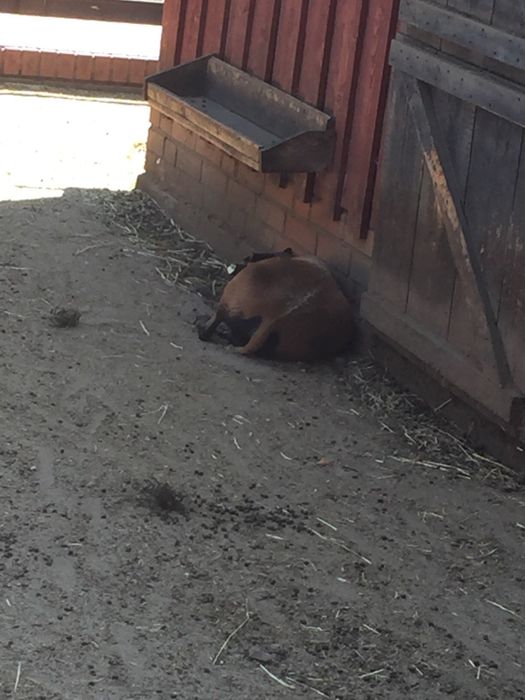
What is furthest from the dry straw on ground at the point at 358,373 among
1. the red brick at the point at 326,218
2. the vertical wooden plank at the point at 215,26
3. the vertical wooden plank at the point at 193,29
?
the vertical wooden plank at the point at 215,26

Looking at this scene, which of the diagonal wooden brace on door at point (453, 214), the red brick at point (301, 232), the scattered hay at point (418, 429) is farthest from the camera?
the red brick at point (301, 232)

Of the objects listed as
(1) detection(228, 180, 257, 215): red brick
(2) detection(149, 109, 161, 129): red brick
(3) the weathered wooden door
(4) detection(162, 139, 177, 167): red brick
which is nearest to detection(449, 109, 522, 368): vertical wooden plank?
(3) the weathered wooden door

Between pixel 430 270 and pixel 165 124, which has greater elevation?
pixel 430 270

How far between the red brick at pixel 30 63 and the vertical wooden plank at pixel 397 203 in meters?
6.70

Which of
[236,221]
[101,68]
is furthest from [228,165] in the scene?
[101,68]

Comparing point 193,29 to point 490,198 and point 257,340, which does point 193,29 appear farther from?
point 490,198

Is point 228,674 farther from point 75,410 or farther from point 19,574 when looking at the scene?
point 75,410

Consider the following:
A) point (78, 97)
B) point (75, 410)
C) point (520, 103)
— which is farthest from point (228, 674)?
point (78, 97)

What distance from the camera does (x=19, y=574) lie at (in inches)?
191

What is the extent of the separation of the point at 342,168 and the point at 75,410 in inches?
84.0

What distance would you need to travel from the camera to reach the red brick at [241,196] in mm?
8609

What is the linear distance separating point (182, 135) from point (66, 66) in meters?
3.91

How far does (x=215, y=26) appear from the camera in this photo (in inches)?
359

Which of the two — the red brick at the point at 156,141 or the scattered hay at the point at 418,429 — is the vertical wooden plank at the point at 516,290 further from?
the red brick at the point at 156,141
